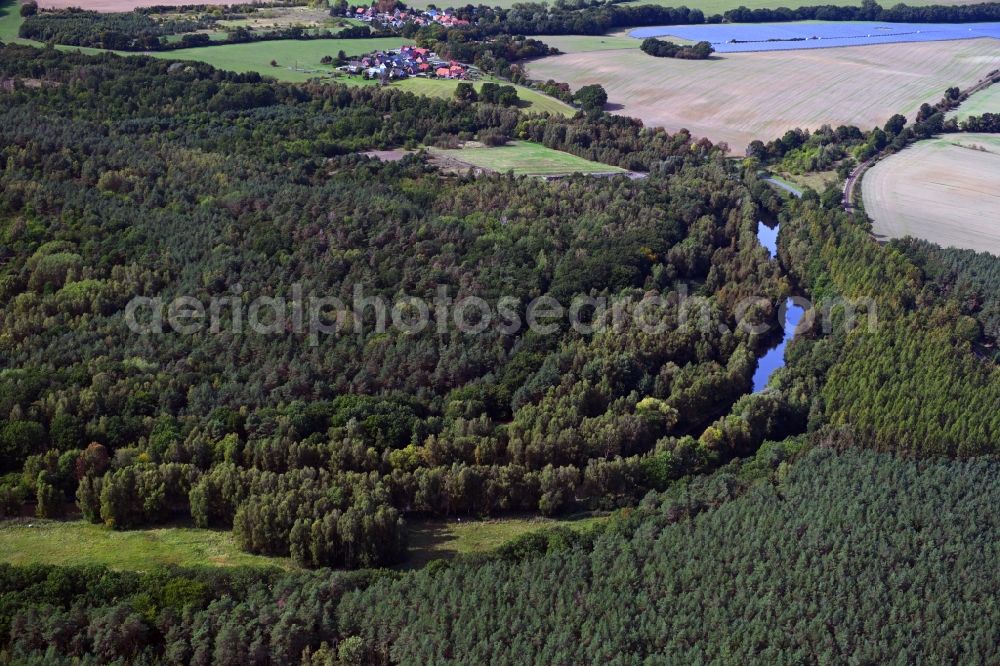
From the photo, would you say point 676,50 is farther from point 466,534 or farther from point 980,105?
point 466,534

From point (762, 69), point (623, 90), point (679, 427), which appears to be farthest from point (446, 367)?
point (762, 69)

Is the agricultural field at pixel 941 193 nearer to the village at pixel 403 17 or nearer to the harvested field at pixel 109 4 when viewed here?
the village at pixel 403 17

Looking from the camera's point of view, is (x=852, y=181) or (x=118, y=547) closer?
(x=118, y=547)

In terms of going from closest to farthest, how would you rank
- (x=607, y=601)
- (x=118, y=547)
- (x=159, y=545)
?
(x=607, y=601) < (x=118, y=547) < (x=159, y=545)

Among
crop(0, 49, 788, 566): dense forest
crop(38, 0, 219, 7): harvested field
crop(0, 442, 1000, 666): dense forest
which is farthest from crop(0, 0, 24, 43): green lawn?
crop(0, 442, 1000, 666): dense forest

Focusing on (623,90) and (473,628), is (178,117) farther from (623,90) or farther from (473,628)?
(473,628)

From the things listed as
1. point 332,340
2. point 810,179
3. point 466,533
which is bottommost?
point 466,533

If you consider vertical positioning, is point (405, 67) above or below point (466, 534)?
above

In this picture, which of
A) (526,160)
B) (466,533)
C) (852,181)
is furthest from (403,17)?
(466,533)
